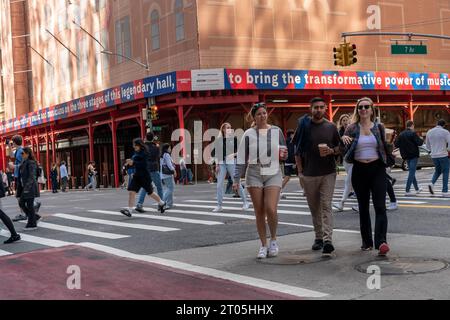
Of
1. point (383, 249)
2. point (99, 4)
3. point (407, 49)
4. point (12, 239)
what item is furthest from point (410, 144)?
point (99, 4)

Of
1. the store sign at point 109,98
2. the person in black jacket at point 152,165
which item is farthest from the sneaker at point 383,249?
the store sign at point 109,98

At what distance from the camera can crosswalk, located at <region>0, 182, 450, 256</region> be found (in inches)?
395

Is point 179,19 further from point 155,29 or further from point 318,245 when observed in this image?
point 318,245

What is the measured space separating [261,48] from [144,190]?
74.6ft

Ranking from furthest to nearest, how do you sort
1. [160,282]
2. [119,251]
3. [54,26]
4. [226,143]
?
[54,26], [226,143], [119,251], [160,282]

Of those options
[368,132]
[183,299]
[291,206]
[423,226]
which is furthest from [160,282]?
[291,206]

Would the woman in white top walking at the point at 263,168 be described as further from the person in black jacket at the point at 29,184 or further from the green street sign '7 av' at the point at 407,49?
the green street sign '7 av' at the point at 407,49

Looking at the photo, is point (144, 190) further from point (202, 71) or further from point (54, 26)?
point (54, 26)

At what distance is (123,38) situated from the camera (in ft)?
129

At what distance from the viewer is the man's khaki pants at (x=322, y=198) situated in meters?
7.31

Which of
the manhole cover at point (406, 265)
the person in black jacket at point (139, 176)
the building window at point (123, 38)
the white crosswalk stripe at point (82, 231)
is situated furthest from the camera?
the building window at point (123, 38)

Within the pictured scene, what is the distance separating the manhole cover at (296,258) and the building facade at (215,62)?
23.5 m

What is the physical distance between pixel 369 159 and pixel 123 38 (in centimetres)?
3449
